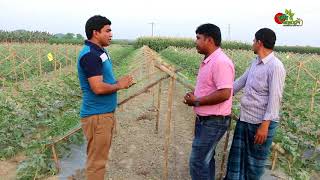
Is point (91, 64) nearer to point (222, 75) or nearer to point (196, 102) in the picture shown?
point (196, 102)

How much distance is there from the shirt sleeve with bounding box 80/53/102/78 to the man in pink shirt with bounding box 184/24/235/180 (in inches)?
30.0

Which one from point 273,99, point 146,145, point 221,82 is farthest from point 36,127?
point 273,99

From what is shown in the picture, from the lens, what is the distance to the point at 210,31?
307cm

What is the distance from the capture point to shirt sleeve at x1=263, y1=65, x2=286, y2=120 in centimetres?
320

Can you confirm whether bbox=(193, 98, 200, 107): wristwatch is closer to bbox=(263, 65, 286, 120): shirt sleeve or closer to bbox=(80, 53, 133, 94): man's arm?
bbox=(263, 65, 286, 120): shirt sleeve

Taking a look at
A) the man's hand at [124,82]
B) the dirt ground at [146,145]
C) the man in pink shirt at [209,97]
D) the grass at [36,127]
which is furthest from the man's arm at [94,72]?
the grass at [36,127]

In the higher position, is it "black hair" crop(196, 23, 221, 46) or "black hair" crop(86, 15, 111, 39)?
"black hair" crop(86, 15, 111, 39)

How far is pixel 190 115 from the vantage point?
7.13 meters

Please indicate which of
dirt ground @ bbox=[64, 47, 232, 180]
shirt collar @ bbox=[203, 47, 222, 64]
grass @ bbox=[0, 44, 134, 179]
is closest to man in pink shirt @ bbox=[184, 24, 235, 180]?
shirt collar @ bbox=[203, 47, 222, 64]

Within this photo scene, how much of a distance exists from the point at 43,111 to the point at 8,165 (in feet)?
6.84

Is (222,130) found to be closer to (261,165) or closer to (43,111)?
(261,165)

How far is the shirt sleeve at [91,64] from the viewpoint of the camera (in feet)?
9.92

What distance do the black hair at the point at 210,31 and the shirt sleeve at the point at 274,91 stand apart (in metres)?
0.57

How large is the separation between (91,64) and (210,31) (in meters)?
0.96
